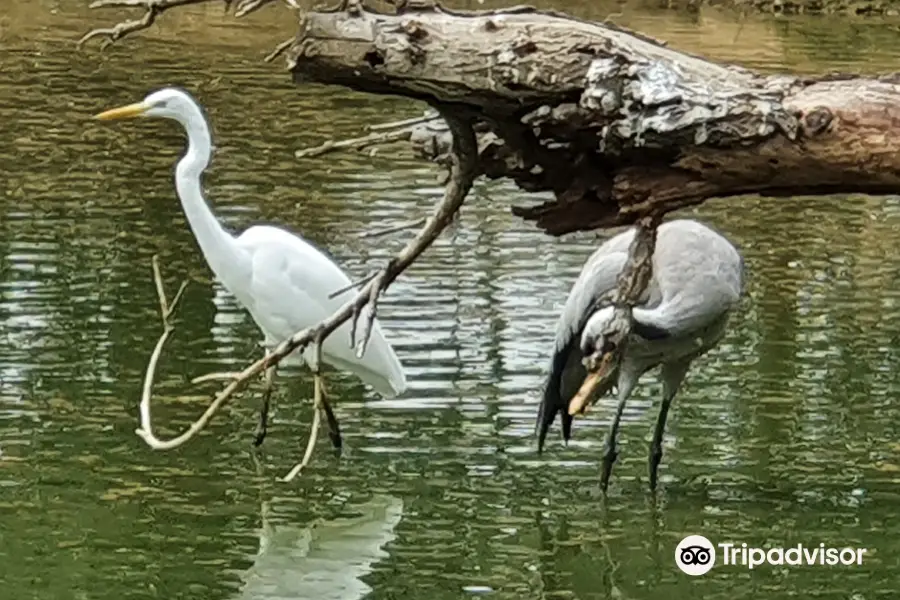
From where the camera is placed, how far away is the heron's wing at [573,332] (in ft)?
25.3

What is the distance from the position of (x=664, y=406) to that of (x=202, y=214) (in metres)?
2.27

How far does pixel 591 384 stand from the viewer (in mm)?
5512

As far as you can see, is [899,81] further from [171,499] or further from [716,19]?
[716,19]

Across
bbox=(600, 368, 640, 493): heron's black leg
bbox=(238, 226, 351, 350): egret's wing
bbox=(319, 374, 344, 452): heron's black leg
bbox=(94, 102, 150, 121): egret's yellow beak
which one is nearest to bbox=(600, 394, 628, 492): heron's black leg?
bbox=(600, 368, 640, 493): heron's black leg

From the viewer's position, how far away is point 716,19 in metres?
27.0

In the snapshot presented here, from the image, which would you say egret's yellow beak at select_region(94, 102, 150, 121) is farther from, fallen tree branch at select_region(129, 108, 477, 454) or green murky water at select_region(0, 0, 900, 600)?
fallen tree branch at select_region(129, 108, 477, 454)

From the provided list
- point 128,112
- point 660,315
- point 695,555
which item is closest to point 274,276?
point 128,112

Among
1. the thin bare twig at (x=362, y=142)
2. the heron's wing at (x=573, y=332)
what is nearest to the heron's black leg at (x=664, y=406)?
the heron's wing at (x=573, y=332)

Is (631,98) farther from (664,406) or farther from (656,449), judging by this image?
(664,406)

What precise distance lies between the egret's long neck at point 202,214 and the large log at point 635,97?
334cm

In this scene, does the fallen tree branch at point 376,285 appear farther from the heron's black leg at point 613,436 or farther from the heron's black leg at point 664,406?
the heron's black leg at point 664,406

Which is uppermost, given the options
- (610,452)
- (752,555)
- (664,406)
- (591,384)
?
(591,384)

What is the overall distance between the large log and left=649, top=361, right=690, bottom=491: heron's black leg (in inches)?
94.6

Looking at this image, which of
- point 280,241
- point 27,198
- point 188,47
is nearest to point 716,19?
point 188,47
